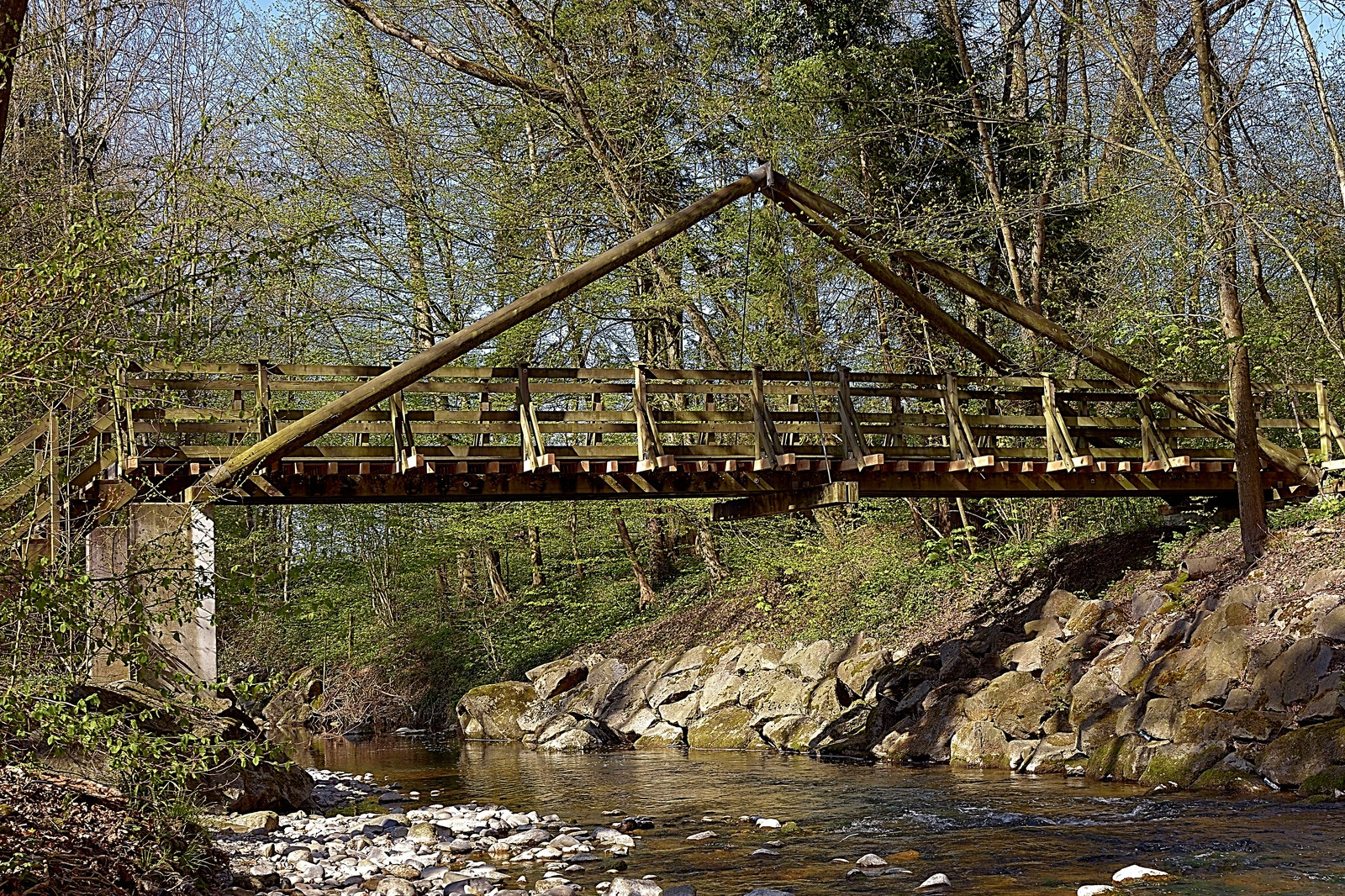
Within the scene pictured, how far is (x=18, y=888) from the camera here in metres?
5.92

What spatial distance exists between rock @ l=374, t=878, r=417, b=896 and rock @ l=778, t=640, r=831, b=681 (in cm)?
1053

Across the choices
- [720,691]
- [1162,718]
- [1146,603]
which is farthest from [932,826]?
[720,691]

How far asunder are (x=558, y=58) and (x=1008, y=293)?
8.79 m

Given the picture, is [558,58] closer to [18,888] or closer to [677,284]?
[677,284]

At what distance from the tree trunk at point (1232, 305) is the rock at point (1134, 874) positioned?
264 inches

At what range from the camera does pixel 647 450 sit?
1341 cm

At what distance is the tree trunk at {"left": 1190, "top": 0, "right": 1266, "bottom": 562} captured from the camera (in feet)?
42.7

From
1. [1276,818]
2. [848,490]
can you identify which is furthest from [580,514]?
[1276,818]

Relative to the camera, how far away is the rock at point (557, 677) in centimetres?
2212

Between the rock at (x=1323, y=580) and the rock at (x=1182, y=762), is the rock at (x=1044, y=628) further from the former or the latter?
the rock at (x=1182, y=762)

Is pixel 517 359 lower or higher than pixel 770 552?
higher

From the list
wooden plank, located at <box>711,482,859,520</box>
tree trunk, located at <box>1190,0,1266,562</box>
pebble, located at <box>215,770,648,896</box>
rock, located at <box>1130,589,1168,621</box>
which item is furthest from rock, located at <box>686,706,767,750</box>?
tree trunk, located at <box>1190,0,1266,562</box>

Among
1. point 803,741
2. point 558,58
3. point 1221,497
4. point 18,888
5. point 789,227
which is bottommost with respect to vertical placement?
point 803,741

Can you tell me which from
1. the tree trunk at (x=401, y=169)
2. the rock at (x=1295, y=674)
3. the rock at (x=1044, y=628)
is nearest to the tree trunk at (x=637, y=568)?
the tree trunk at (x=401, y=169)
